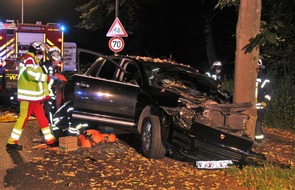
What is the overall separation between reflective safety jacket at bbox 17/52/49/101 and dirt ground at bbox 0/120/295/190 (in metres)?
1.00

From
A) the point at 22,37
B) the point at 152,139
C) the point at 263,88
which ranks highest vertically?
the point at 22,37

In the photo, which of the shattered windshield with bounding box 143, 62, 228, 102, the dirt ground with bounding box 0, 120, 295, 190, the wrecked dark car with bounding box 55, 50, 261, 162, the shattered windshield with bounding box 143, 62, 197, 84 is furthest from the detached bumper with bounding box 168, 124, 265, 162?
the shattered windshield with bounding box 143, 62, 197, 84

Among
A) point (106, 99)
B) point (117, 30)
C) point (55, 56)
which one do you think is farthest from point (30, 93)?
point (117, 30)

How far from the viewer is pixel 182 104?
673cm

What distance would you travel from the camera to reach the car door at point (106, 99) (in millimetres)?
7852

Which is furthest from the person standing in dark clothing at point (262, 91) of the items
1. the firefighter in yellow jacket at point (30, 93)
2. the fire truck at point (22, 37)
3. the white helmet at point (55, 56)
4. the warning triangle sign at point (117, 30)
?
the fire truck at point (22, 37)

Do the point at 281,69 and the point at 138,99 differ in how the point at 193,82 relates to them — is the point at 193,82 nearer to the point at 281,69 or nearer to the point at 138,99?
the point at 138,99

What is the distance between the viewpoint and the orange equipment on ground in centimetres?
829

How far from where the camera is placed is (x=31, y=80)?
7.96 m

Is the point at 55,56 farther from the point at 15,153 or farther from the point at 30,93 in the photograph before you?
the point at 15,153

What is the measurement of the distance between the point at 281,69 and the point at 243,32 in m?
5.70

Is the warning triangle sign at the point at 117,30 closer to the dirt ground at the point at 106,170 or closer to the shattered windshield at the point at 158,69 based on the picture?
the shattered windshield at the point at 158,69

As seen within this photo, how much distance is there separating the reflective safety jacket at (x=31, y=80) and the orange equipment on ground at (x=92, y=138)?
3.61ft

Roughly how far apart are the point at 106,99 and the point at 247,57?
264 cm
